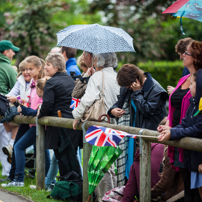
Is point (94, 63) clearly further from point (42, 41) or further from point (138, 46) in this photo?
point (138, 46)

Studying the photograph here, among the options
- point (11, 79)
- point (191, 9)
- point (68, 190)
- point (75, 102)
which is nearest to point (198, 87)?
point (191, 9)

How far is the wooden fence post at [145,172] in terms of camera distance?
4.67 m

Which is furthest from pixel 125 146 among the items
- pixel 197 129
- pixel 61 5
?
pixel 61 5

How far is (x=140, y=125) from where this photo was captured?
5344mm

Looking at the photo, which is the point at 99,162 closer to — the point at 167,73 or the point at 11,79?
the point at 11,79

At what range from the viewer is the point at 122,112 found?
5.36 metres

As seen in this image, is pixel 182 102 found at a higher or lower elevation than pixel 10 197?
higher

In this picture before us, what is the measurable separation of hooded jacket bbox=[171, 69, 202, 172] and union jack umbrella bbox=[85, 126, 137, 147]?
54cm

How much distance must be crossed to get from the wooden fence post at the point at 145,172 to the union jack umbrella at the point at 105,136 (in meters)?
0.22

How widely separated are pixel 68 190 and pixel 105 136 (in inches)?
52.7

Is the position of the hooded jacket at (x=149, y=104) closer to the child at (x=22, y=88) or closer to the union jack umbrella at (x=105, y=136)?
the union jack umbrella at (x=105, y=136)

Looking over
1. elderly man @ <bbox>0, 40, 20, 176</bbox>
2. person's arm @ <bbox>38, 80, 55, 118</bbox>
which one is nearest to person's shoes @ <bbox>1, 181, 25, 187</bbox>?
elderly man @ <bbox>0, 40, 20, 176</bbox>

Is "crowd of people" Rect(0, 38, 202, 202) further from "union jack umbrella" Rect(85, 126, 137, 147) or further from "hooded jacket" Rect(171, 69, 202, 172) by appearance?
"union jack umbrella" Rect(85, 126, 137, 147)

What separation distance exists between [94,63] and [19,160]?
1922 mm
